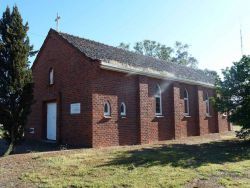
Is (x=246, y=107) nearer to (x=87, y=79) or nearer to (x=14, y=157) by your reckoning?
(x=87, y=79)

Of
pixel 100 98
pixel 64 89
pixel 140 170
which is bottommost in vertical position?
pixel 140 170

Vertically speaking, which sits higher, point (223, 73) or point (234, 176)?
point (223, 73)

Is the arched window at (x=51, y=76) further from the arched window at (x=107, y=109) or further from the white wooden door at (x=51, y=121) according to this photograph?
the arched window at (x=107, y=109)

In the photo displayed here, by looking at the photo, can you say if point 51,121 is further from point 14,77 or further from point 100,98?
point 14,77

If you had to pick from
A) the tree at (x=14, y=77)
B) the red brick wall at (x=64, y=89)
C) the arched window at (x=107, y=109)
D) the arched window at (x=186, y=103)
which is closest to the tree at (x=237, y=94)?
the arched window at (x=186, y=103)

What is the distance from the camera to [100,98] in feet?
47.7

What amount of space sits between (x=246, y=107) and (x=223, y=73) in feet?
7.48

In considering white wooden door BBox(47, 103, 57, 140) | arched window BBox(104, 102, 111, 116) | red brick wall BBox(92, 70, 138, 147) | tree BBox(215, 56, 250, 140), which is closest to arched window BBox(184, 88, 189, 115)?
tree BBox(215, 56, 250, 140)

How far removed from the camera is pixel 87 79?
48.2 feet

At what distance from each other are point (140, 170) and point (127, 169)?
1.40 feet

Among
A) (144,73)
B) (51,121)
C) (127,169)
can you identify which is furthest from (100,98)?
(127,169)

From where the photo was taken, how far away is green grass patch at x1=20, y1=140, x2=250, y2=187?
7645 mm

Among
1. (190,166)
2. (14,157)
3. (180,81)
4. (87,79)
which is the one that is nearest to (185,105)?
(180,81)

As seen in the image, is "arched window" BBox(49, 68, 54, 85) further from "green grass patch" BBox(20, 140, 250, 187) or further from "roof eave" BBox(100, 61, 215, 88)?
"green grass patch" BBox(20, 140, 250, 187)
